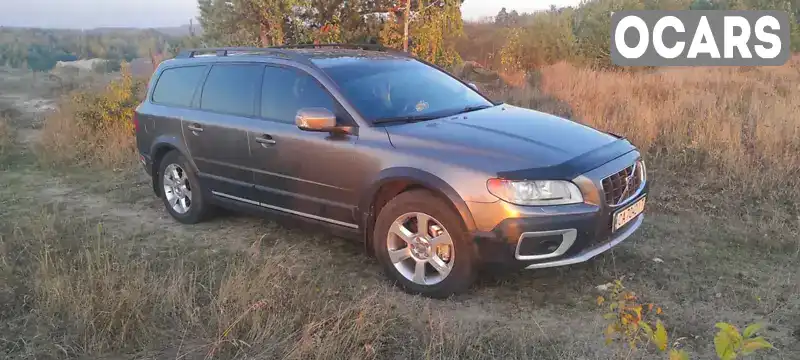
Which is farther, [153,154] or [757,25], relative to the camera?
[757,25]

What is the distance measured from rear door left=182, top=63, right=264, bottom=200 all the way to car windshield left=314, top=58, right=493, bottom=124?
81cm

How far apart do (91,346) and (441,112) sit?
281 centimetres

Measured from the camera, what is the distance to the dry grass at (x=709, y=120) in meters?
6.32

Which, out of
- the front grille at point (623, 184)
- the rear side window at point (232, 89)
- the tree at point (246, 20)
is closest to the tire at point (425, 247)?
the front grille at point (623, 184)

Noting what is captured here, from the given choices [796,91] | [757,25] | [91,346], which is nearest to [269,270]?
[91,346]

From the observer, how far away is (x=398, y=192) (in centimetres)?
416

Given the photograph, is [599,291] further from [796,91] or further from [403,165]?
[796,91]

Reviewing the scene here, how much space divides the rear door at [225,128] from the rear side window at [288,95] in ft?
0.43

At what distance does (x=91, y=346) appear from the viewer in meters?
3.29

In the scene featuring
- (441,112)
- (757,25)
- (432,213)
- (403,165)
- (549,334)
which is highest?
(757,25)

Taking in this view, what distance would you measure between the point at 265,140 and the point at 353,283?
4.47 ft

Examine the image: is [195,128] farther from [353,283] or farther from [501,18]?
[501,18]

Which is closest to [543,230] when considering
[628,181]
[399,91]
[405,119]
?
[628,181]

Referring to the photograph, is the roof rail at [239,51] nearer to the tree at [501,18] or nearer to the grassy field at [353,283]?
the grassy field at [353,283]
